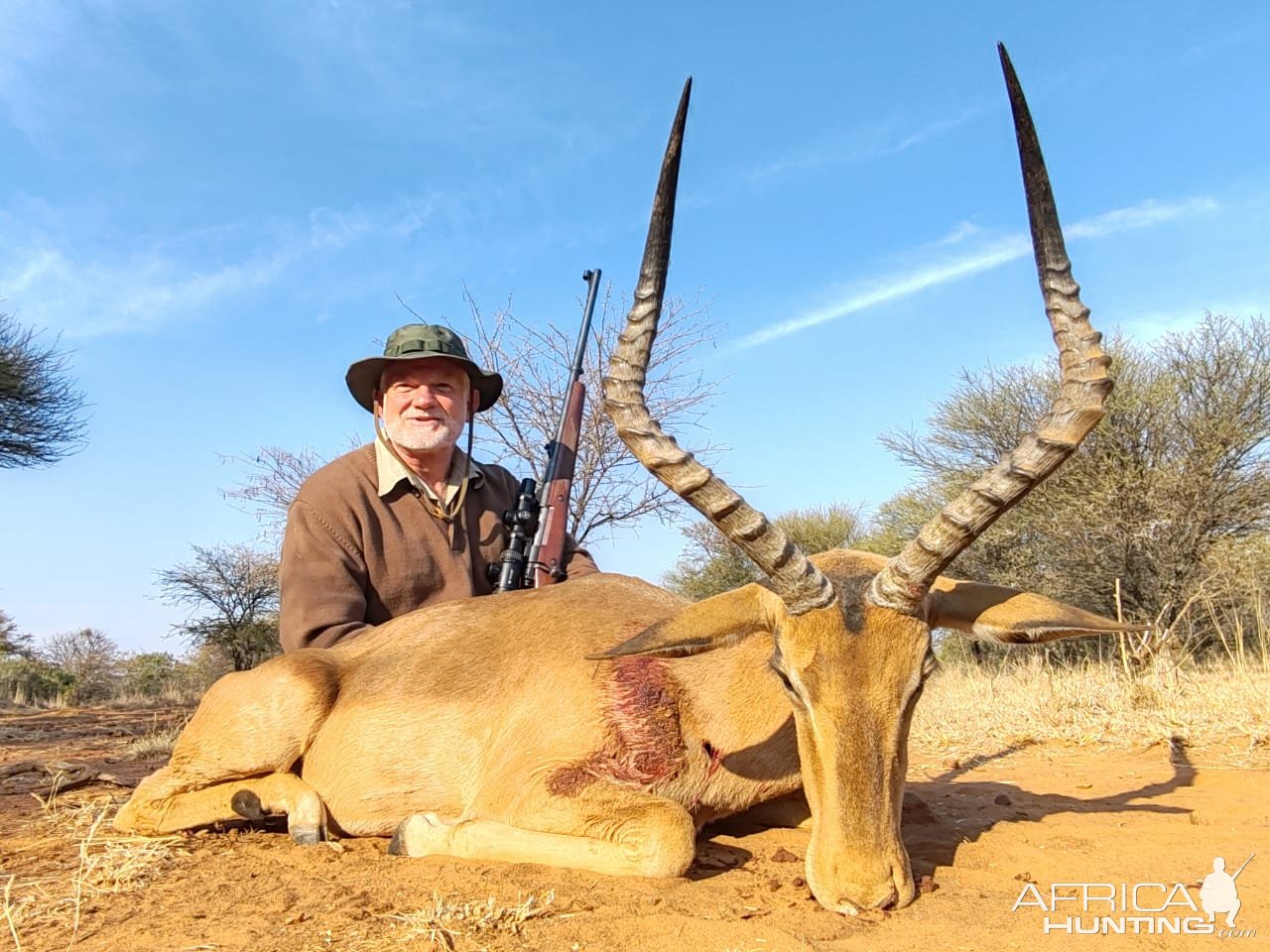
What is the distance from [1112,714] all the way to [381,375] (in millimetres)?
6302

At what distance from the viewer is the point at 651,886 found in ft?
11.3

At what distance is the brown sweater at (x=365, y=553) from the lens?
226 inches

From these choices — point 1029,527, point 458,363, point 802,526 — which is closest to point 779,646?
point 458,363

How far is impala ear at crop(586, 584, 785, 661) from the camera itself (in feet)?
12.6

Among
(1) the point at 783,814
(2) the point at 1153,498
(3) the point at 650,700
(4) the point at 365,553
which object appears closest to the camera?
(3) the point at 650,700

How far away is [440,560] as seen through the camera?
6.34 metres

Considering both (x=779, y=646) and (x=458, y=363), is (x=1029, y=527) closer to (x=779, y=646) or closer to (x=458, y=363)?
(x=458, y=363)

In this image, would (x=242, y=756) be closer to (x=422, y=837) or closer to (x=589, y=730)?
(x=422, y=837)

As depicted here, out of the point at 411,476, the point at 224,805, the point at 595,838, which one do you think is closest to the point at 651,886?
the point at 595,838

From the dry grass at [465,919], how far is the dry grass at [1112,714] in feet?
17.7

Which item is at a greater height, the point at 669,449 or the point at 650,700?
the point at 669,449

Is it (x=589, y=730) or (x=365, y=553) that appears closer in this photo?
(x=589, y=730)

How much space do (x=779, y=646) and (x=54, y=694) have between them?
20303mm

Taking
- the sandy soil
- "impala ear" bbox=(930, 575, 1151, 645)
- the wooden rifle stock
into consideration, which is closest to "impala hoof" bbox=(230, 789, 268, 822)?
the sandy soil
